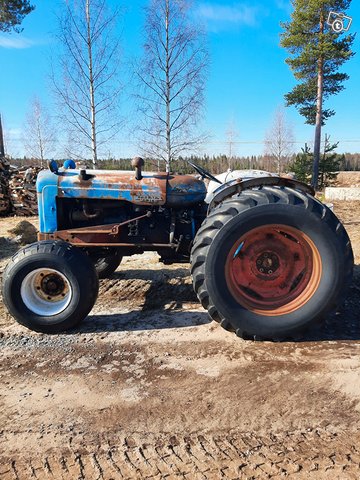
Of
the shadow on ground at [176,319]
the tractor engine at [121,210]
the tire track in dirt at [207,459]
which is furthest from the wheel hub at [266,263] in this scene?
the tire track in dirt at [207,459]

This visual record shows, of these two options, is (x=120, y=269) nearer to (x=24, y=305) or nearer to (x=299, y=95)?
(x=24, y=305)

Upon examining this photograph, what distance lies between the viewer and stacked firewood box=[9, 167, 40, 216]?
12867mm

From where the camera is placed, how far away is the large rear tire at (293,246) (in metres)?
3.15

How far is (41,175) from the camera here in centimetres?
404

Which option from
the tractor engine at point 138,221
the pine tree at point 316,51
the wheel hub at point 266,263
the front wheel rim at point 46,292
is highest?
the pine tree at point 316,51

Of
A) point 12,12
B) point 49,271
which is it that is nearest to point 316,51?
point 12,12

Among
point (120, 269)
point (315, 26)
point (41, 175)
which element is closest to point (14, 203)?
point (120, 269)

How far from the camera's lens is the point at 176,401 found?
246 cm

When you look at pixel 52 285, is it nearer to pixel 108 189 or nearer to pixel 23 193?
pixel 108 189

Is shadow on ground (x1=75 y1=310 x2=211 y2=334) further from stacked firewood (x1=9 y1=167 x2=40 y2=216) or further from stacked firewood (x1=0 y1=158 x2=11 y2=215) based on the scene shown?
stacked firewood (x1=0 y1=158 x2=11 y2=215)

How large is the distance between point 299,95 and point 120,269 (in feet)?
55.0

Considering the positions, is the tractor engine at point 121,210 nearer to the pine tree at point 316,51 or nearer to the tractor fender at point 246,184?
the tractor fender at point 246,184

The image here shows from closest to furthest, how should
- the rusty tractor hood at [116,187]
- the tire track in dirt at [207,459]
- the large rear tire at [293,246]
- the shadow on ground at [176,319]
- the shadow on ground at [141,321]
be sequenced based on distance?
the tire track in dirt at [207,459], the large rear tire at [293,246], the shadow on ground at [176,319], the shadow on ground at [141,321], the rusty tractor hood at [116,187]

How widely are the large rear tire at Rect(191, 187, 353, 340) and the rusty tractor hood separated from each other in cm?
88
